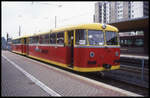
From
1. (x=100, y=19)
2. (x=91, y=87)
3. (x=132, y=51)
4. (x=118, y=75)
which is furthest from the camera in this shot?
(x=100, y=19)

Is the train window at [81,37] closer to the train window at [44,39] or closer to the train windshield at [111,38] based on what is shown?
the train windshield at [111,38]

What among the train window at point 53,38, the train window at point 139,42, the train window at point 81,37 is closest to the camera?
the train window at point 81,37

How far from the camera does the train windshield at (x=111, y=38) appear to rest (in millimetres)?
8883

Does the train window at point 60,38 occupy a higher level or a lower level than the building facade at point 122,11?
lower

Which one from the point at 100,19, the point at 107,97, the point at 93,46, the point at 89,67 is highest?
the point at 100,19

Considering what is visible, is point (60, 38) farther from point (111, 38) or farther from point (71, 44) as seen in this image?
point (111, 38)

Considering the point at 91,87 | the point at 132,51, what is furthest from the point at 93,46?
the point at 132,51

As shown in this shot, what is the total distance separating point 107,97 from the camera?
16.9 ft

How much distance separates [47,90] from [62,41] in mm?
4431

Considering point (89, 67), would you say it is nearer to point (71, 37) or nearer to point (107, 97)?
point (71, 37)

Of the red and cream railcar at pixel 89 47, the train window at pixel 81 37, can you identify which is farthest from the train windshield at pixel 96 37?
the train window at pixel 81 37

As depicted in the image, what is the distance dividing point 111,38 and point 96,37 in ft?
3.24

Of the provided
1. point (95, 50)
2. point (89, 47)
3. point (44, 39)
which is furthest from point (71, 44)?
point (44, 39)

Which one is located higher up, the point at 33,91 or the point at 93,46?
the point at 93,46
